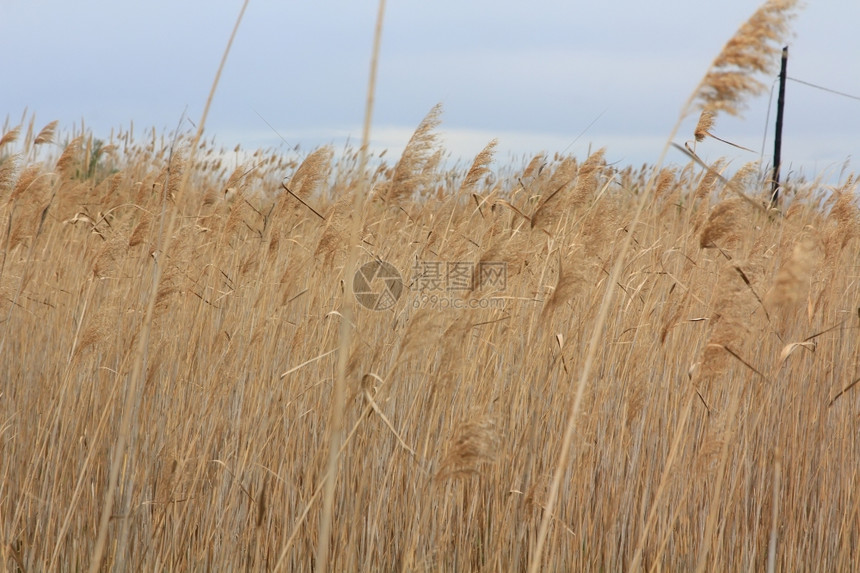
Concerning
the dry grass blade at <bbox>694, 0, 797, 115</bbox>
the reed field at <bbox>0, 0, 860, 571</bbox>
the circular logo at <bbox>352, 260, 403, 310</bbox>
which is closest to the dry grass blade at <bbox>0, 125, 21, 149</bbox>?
the reed field at <bbox>0, 0, 860, 571</bbox>

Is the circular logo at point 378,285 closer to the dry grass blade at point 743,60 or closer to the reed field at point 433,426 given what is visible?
the reed field at point 433,426

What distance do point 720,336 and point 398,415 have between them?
1301 mm

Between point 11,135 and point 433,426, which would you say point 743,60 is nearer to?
point 433,426

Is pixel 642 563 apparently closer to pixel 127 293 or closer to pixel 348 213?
pixel 348 213

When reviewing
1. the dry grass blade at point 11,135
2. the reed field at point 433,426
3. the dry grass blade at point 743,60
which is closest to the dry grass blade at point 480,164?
the reed field at point 433,426

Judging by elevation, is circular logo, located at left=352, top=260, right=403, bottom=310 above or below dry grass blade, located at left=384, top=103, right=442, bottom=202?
below

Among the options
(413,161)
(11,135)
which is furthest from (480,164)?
(11,135)

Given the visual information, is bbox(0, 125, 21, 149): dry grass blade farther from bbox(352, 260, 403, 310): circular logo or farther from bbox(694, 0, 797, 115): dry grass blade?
bbox(694, 0, 797, 115): dry grass blade

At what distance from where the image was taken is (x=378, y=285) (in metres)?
3.20

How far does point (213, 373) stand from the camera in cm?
249

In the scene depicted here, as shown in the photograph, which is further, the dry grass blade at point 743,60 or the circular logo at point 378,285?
the circular logo at point 378,285

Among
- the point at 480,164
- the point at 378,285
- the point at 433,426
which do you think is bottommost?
the point at 433,426

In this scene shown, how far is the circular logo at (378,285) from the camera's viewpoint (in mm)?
2938

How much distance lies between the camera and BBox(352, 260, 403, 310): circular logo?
2938 mm
